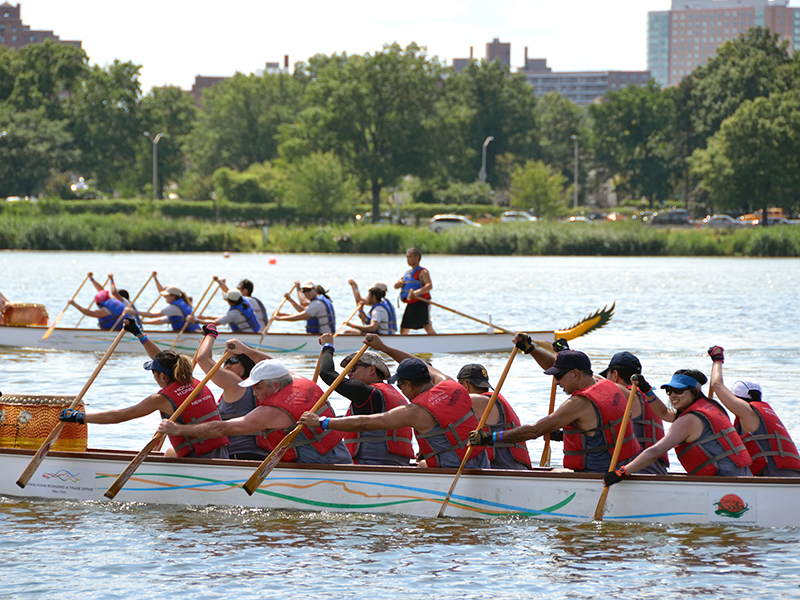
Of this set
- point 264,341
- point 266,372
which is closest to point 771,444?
point 266,372

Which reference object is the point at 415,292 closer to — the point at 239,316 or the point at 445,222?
the point at 239,316

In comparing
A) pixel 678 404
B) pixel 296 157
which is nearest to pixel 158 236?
pixel 296 157

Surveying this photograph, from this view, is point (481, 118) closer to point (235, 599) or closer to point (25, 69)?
point (25, 69)

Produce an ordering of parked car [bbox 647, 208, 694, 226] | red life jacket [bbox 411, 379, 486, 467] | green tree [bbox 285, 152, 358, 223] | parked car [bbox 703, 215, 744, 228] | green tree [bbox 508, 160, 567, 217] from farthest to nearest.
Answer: green tree [bbox 508, 160, 567, 217] → green tree [bbox 285, 152, 358, 223] → parked car [bbox 647, 208, 694, 226] → parked car [bbox 703, 215, 744, 228] → red life jacket [bbox 411, 379, 486, 467]

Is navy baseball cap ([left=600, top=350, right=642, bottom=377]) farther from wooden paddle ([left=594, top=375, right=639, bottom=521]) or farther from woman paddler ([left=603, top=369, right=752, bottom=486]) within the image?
woman paddler ([left=603, top=369, right=752, bottom=486])

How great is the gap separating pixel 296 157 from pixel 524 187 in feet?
61.5

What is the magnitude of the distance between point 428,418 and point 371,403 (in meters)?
0.53

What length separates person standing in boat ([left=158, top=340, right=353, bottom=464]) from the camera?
9375mm

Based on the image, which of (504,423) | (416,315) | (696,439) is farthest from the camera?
(416,315)

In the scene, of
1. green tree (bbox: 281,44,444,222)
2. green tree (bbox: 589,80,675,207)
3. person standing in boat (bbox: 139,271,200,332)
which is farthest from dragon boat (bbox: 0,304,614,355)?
green tree (bbox: 589,80,675,207)

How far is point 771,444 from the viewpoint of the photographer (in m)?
9.34

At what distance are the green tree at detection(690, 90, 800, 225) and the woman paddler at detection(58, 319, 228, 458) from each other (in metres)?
69.8

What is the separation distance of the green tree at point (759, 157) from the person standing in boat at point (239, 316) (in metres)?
61.0

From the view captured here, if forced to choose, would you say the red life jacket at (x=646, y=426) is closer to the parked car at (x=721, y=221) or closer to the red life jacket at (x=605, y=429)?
the red life jacket at (x=605, y=429)
